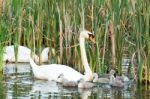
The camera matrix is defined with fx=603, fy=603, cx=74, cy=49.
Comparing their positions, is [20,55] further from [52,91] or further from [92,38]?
[52,91]

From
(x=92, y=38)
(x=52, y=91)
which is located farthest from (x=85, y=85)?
(x=92, y=38)

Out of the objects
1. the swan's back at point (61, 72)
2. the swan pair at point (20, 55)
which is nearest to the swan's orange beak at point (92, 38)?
the swan's back at point (61, 72)

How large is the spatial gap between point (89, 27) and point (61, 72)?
1.23 meters

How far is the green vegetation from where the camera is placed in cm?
1126

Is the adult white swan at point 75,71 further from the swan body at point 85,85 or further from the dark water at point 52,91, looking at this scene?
the swan body at point 85,85

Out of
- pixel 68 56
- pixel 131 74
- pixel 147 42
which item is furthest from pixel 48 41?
pixel 147 42

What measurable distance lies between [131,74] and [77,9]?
1711mm

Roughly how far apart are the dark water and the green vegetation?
63 cm

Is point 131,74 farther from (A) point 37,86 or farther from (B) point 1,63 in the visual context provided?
(B) point 1,63

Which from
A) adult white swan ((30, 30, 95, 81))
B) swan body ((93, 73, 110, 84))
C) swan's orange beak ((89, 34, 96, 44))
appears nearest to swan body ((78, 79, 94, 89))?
swan body ((93, 73, 110, 84))

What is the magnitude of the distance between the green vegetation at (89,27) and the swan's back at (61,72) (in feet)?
1.61

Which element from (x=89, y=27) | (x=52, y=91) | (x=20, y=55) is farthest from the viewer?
(x=20, y=55)

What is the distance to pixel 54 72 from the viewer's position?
12.3 metres

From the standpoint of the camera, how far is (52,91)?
1084cm
